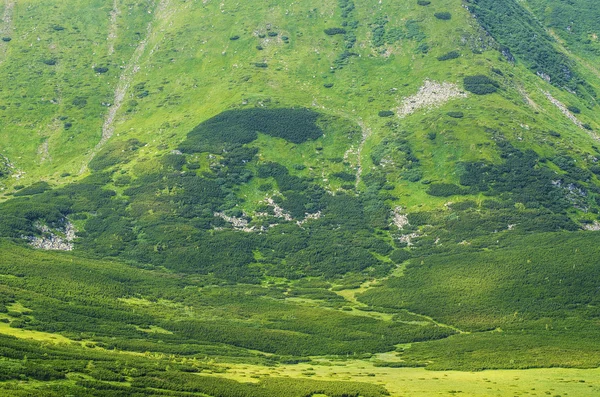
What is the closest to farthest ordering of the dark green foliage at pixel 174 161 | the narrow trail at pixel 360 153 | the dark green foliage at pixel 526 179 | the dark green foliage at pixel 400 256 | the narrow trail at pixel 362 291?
the narrow trail at pixel 362 291 → the dark green foliage at pixel 400 256 → the dark green foliage at pixel 526 179 → the dark green foliage at pixel 174 161 → the narrow trail at pixel 360 153

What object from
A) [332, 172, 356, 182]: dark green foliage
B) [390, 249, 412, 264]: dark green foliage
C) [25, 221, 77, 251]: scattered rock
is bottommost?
[390, 249, 412, 264]: dark green foliage

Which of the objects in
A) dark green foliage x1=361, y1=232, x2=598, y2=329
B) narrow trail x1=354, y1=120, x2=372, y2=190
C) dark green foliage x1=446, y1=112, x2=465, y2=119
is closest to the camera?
dark green foliage x1=361, y1=232, x2=598, y2=329

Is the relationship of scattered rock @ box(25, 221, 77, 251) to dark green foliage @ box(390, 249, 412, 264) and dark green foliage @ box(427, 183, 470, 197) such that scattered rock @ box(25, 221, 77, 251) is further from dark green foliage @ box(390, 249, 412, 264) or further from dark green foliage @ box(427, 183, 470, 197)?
dark green foliage @ box(427, 183, 470, 197)

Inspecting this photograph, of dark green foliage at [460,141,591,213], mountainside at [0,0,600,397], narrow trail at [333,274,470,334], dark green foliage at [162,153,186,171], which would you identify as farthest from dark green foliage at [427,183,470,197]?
dark green foliage at [162,153,186,171]

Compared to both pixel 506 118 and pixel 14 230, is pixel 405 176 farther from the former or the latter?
pixel 14 230

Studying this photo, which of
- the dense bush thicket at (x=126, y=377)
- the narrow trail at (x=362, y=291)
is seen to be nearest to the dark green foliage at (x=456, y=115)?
the narrow trail at (x=362, y=291)

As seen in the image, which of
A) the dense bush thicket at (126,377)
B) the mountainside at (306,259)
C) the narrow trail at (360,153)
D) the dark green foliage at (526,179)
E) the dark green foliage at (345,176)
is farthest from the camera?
the narrow trail at (360,153)

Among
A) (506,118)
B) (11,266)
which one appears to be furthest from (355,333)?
(506,118)

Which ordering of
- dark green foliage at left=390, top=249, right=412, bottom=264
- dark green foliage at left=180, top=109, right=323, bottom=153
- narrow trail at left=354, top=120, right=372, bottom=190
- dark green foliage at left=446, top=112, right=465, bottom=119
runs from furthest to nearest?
dark green foliage at left=446, top=112, right=465, bottom=119, dark green foliage at left=180, top=109, right=323, bottom=153, narrow trail at left=354, top=120, right=372, bottom=190, dark green foliage at left=390, top=249, right=412, bottom=264

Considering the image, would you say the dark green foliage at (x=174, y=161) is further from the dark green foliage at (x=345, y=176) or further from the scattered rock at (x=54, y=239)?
the dark green foliage at (x=345, y=176)
